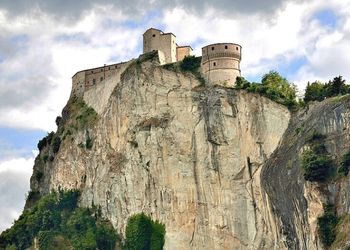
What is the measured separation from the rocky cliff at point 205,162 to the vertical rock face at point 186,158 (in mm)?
89

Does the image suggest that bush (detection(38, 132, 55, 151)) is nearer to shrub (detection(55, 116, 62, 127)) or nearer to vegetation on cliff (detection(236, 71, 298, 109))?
shrub (detection(55, 116, 62, 127))

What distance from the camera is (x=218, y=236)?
64.8 meters

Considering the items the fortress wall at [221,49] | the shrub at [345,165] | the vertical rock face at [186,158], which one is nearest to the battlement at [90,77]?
the vertical rock face at [186,158]

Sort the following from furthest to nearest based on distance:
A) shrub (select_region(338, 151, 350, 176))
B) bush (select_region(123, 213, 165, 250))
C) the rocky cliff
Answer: bush (select_region(123, 213, 165, 250)) < the rocky cliff < shrub (select_region(338, 151, 350, 176))

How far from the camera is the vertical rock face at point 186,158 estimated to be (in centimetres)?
6431

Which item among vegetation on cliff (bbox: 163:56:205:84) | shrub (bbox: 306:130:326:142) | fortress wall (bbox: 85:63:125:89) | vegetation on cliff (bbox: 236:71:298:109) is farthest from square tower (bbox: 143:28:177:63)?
shrub (bbox: 306:130:326:142)

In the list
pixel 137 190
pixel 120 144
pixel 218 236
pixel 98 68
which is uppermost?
pixel 98 68

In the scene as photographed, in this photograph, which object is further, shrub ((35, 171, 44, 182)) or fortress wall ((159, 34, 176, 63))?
shrub ((35, 171, 44, 182))

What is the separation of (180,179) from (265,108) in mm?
9823

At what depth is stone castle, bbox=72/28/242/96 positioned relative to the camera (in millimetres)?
69750

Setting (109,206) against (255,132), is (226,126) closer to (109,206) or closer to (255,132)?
(255,132)

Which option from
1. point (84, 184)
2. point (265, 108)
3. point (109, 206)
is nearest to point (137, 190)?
point (109, 206)

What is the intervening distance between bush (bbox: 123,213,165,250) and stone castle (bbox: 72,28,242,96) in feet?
44.6

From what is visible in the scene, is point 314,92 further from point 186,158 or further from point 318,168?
point 186,158
